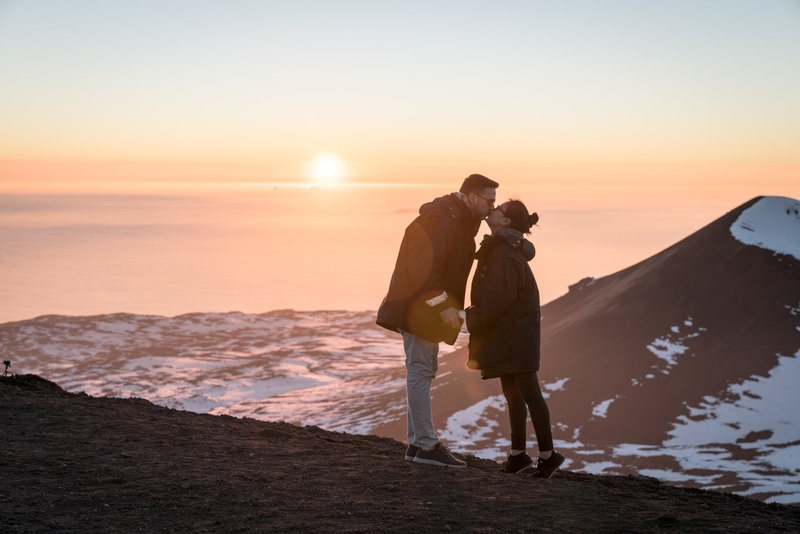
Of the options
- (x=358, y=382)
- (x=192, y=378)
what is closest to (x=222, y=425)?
(x=358, y=382)

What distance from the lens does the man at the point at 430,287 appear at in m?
6.57

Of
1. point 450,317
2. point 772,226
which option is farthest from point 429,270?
point 772,226

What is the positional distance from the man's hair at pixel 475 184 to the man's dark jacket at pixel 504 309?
451 millimetres

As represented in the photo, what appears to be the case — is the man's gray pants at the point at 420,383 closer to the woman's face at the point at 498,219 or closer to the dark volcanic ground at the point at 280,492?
the dark volcanic ground at the point at 280,492

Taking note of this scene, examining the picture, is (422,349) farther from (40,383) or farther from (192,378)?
(192,378)

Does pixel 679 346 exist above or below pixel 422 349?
below

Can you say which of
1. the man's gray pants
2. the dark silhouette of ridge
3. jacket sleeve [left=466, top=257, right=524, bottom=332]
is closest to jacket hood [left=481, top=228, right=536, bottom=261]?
jacket sleeve [left=466, top=257, right=524, bottom=332]

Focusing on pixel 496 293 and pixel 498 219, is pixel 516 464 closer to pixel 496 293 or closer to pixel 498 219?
pixel 496 293

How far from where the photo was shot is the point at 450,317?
21.4 ft

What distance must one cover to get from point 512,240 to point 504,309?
63cm

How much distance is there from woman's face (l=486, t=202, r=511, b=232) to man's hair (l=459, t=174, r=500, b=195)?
0.73 ft

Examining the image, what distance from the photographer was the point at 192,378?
10688 cm

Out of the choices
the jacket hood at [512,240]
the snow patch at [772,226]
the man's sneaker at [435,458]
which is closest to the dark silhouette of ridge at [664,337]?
the snow patch at [772,226]

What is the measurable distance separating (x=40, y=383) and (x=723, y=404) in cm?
5266
